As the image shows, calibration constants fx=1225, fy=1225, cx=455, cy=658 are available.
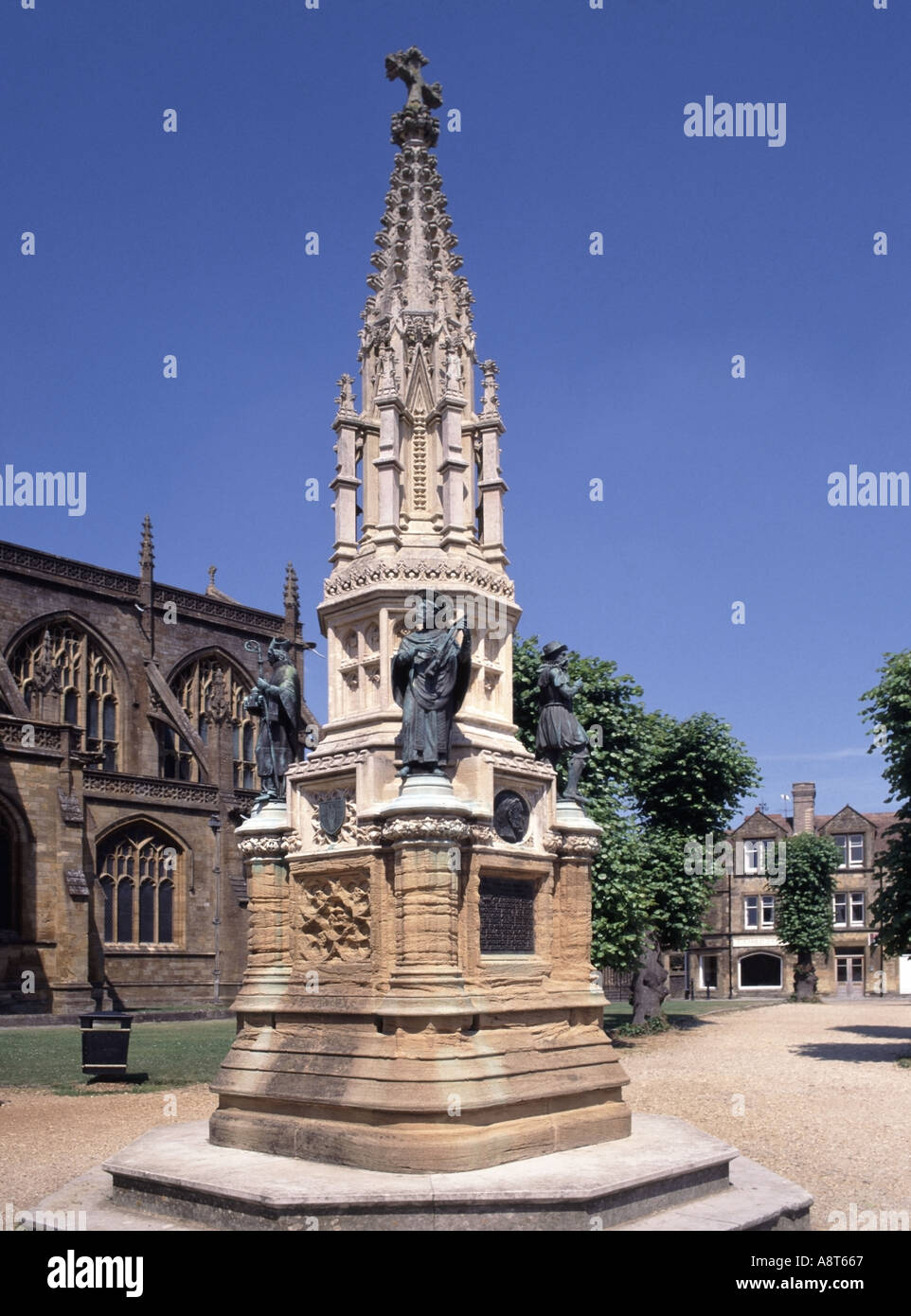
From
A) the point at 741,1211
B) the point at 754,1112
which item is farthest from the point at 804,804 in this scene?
the point at 741,1211

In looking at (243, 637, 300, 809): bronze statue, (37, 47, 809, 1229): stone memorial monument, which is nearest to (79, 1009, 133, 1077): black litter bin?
(37, 47, 809, 1229): stone memorial monument

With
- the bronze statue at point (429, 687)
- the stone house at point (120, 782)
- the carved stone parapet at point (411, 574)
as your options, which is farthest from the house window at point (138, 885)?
the bronze statue at point (429, 687)

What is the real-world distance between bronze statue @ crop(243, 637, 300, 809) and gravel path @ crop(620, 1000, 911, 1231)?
19.5 ft

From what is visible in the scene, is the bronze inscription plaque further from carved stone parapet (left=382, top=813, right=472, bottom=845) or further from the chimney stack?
the chimney stack

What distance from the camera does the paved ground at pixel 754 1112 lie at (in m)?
11.9

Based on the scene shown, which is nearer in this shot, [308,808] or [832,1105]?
[308,808]

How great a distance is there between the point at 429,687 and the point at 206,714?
51078 millimetres

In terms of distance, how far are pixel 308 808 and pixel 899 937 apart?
63.4 feet

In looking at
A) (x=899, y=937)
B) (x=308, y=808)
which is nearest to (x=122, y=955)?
(x=899, y=937)

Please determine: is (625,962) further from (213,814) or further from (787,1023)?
(213,814)

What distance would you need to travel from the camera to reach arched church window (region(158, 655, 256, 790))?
185 feet

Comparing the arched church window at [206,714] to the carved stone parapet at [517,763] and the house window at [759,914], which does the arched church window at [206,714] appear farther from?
the carved stone parapet at [517,763]
